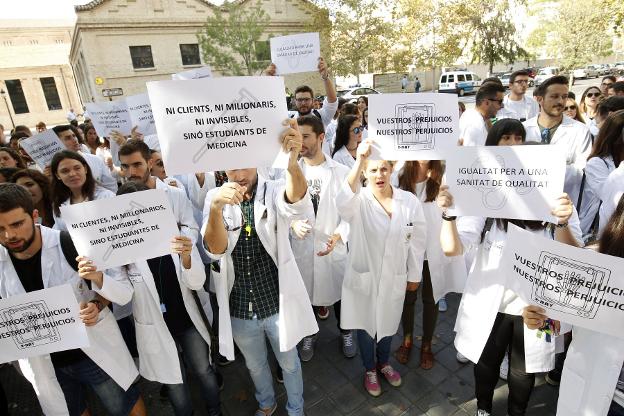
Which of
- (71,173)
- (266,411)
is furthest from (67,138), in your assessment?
(266,411)

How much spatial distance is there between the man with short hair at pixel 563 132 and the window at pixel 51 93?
4801cm

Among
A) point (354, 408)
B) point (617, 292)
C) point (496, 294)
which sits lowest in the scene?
point (354, 408)

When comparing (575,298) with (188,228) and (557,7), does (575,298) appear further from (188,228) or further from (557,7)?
(557,7)

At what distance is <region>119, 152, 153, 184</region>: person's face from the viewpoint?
333 cm

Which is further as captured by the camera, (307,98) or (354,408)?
(307,98)

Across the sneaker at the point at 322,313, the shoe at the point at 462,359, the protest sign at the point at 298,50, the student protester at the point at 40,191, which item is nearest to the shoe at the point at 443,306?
the shoe at the point at 462,359

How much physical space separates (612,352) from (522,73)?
200 inches

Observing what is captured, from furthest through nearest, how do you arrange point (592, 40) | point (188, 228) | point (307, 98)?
point (592, 40), point (307, 98), point (188, 228)

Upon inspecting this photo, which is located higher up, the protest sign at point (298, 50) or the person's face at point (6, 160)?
the protest sign at point (298, 50)

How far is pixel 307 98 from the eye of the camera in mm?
5547

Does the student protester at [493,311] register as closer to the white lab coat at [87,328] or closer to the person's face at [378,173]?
the person's face at [378,173]

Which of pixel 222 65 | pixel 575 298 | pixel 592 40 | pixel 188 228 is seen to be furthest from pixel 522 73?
pixel 222 65

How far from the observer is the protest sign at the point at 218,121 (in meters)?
1.89

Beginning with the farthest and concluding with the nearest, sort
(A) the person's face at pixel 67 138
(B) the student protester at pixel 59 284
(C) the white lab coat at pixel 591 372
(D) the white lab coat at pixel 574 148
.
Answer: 1. (A) the person's face at pixel 67 138
2. (D) the white lab coat at pixel 574 148
3. (B) the student protester at pixel 59 284
4. (C) the white lab coat at pixel 591 372
